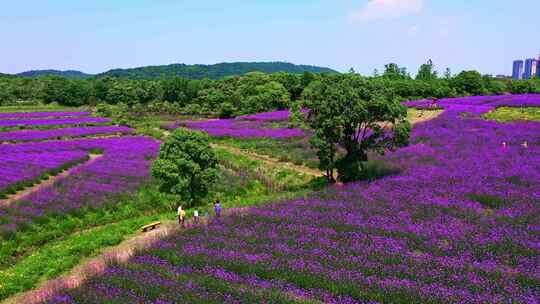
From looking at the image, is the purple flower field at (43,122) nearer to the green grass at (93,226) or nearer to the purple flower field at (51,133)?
the purple flower field at (51,133)

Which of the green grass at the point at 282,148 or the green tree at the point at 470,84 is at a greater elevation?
the green tree at the point at 470,84

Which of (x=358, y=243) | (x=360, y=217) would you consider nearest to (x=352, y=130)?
(x=360, y=217)

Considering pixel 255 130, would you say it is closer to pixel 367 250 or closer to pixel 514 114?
pixel 514 114

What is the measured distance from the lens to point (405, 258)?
1352cm

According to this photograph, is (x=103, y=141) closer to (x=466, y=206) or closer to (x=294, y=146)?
(x=294, y=146)

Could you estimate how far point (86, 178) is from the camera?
30.1 meters

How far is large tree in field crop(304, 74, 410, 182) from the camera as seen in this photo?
24594mm

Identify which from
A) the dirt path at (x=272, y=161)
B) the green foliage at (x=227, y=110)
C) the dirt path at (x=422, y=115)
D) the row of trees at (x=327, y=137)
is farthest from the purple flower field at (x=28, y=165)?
the green foliage at (x=227, y=110)

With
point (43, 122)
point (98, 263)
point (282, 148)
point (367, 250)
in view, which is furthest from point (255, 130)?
point (367, 250)

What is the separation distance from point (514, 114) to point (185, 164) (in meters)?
37.8

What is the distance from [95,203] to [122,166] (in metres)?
9.54

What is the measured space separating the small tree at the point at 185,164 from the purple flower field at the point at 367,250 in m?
4.22

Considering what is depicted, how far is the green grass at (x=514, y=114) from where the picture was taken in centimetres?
4183

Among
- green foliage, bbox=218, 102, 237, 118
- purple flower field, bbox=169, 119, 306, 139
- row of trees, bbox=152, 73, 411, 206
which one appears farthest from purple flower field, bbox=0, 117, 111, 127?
row of trees, bbox=152, 73, 411, 206
